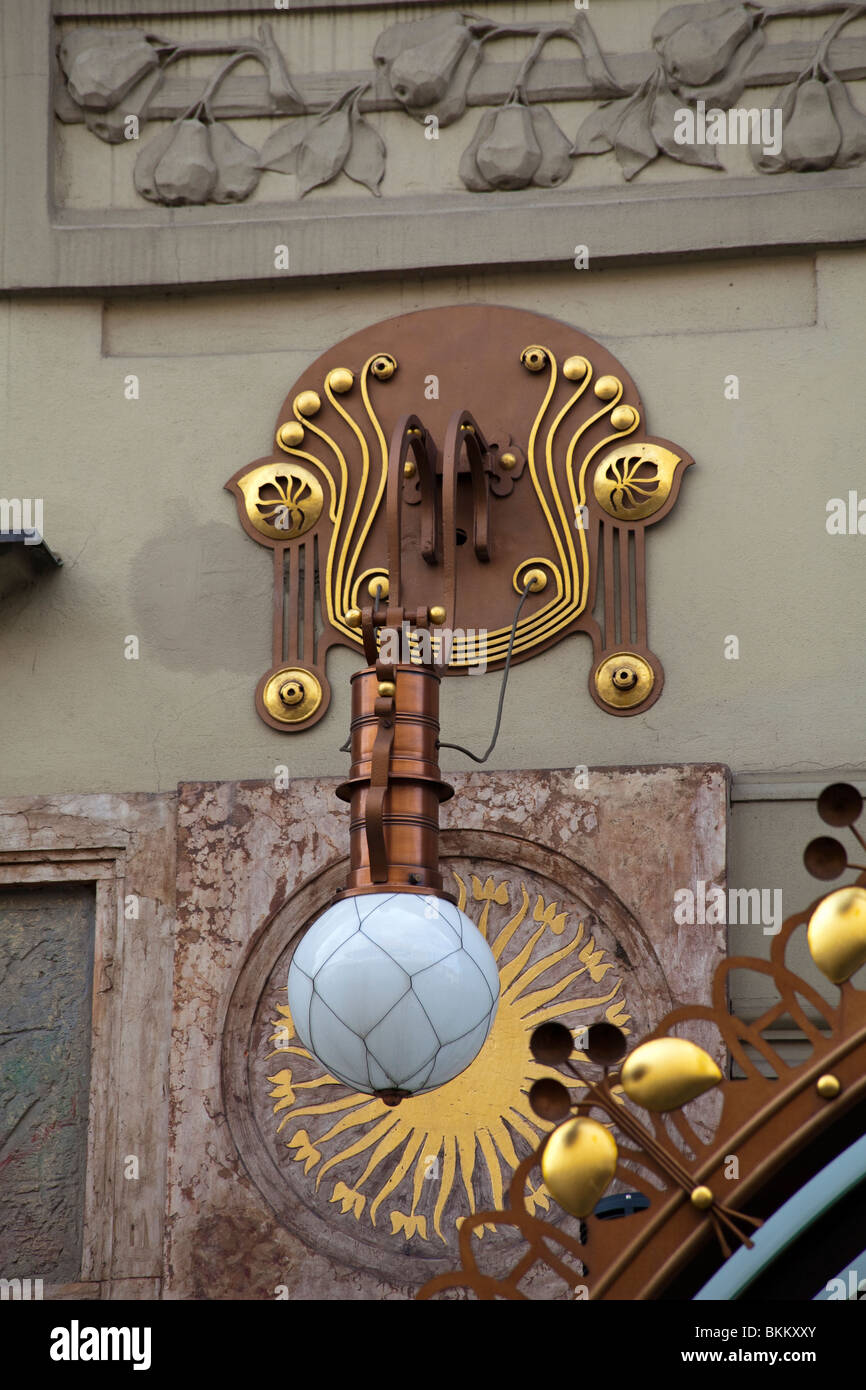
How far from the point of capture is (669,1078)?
2.30 meters

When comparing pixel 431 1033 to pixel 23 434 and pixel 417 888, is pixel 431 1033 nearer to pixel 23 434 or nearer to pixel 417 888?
pixel 417 888

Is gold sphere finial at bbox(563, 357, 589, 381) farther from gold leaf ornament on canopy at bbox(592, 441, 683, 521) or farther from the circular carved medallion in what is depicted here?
the circular carved medallion

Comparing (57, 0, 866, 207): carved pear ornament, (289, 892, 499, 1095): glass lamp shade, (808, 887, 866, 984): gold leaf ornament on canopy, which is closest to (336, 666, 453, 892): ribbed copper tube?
(289, 892, 499, 1095): glass lamp shade

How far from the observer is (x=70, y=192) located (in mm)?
4422

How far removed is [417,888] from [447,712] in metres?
1.25

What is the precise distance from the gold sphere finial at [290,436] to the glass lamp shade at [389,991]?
5.41 feet

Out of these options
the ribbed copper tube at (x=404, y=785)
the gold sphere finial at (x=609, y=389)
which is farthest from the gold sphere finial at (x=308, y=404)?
the ribbed copper tube at (x=404, y=785)

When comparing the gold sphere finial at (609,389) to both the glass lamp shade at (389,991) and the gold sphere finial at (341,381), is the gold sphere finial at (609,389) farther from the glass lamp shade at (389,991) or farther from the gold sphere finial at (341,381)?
the glass lamp shade at (389,991)

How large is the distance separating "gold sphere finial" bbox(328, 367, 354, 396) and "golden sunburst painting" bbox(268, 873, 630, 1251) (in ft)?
3.71

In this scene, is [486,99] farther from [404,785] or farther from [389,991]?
[389,991]

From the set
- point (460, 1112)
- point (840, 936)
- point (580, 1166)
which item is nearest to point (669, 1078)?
point (580, 1166)

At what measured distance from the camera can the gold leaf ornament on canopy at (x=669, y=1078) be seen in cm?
230
